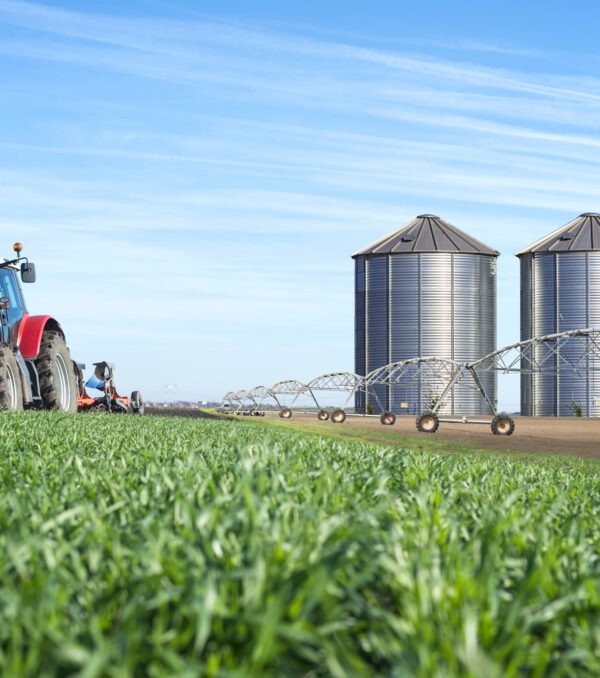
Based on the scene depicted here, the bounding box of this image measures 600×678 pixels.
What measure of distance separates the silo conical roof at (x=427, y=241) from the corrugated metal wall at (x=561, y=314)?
17.3ft

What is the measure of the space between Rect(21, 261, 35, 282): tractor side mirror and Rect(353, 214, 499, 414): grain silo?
205 ft

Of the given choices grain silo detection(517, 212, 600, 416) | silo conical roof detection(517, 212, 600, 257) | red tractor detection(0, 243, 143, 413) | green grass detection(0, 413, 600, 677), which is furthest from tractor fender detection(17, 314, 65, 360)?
silo conical roof detection(517, 212, 600, 257)

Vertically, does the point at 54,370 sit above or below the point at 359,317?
below

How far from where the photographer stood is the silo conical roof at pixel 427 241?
8319cm

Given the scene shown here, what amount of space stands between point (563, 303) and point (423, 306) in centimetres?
1197

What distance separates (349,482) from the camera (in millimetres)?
5301

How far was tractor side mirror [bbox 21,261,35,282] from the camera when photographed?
2023 centimetres

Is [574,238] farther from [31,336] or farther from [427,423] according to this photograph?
[31,336]

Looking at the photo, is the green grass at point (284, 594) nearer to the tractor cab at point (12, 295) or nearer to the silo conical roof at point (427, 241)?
the tractor cab at point (12, 295)

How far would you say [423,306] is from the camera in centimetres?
8112

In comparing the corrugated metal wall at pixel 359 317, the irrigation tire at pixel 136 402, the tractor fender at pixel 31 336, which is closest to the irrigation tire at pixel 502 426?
the irrigation tire at pixel 136 402

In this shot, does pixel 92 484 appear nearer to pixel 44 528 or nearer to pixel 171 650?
pixel 44 528

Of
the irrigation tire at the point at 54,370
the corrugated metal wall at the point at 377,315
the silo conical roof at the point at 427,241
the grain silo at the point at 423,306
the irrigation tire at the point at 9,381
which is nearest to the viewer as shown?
the irrigation tire at the point at 9,381

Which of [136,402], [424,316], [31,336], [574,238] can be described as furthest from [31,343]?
[574,238]
